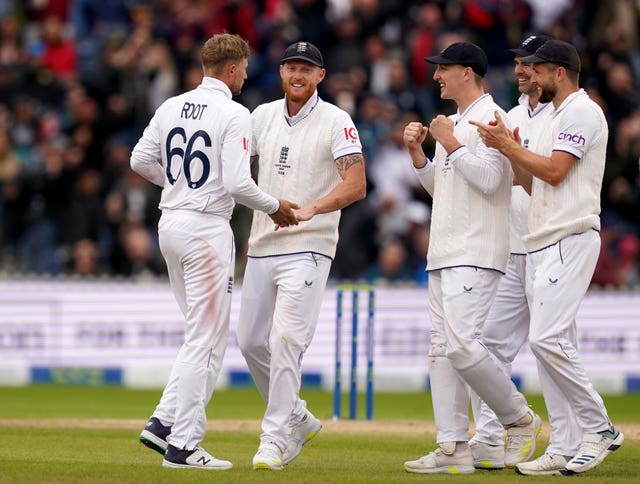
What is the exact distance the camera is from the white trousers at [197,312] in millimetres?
9758

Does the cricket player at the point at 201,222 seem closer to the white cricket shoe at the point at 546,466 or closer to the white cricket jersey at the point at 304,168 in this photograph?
the white cricket jersey at the point at 304,168

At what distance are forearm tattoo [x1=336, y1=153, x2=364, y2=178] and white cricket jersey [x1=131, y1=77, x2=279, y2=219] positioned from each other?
2.31 ft

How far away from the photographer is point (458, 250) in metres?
10.2

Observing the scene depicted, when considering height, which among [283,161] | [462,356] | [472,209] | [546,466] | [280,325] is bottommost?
[546,466]

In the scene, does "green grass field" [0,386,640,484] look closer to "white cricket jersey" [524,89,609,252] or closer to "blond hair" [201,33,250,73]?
"white cricket jersey" [524,89,609,252]

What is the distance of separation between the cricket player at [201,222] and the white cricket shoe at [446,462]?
55.9 inches

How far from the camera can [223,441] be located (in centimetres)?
1259

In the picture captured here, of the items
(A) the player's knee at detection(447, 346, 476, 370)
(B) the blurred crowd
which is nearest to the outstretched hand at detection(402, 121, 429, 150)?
(A) the player's knee at detection(447, 346, 476, 370)

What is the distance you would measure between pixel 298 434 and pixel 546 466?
6.08 ft

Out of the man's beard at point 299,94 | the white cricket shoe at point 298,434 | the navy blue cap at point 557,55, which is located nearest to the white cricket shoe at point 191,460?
the white cricket shoe at point 298,434

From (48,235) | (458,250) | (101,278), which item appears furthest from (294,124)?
(48,235)

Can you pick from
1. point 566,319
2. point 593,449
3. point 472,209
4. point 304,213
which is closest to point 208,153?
point 304,213

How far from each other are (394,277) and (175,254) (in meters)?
9.95

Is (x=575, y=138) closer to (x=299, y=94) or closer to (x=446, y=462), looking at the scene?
(x=299, y=94)
